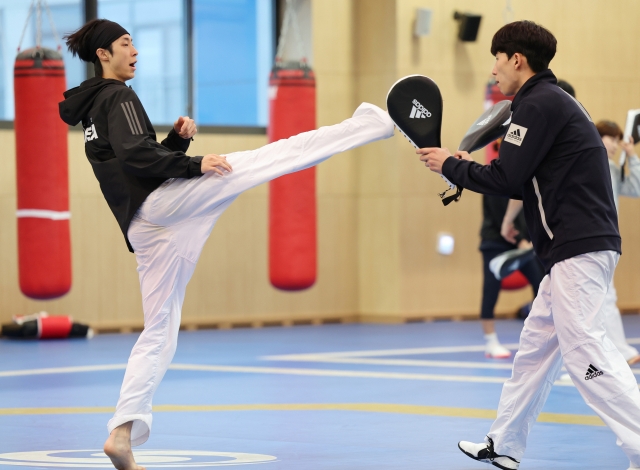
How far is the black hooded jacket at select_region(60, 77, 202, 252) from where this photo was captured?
→ 3.92 metres

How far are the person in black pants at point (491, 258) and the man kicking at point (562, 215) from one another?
403 centimetres

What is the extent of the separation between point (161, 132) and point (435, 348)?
3.48 metres

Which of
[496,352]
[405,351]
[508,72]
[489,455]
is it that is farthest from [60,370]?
[508,72]

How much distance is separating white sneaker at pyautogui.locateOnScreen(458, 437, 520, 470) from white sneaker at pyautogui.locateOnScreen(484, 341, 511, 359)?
12.7ft

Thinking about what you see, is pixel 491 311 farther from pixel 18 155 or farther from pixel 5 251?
pixel 5 251

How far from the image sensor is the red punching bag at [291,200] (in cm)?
873

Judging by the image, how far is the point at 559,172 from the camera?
386 centimetres

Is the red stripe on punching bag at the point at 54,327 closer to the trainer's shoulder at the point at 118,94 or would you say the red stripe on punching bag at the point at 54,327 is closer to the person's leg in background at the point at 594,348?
the trainer's shoulder at the point at 118,94

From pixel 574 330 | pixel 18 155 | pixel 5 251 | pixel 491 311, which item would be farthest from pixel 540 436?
pixel 5 251

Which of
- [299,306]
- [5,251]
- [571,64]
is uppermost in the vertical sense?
[571,64]

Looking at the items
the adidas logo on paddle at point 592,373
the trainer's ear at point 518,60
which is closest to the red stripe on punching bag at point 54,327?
the trainer's ear at point 518,60

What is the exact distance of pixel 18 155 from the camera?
796 cm

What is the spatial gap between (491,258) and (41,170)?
3.43m

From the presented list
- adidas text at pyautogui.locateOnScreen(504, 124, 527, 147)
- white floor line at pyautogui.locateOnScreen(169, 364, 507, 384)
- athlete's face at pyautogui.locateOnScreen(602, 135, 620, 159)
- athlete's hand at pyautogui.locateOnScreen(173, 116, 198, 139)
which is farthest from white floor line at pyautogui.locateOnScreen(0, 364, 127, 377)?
adidas text at pyautogui.locateOnScreen(504, 124, 527, 147)
